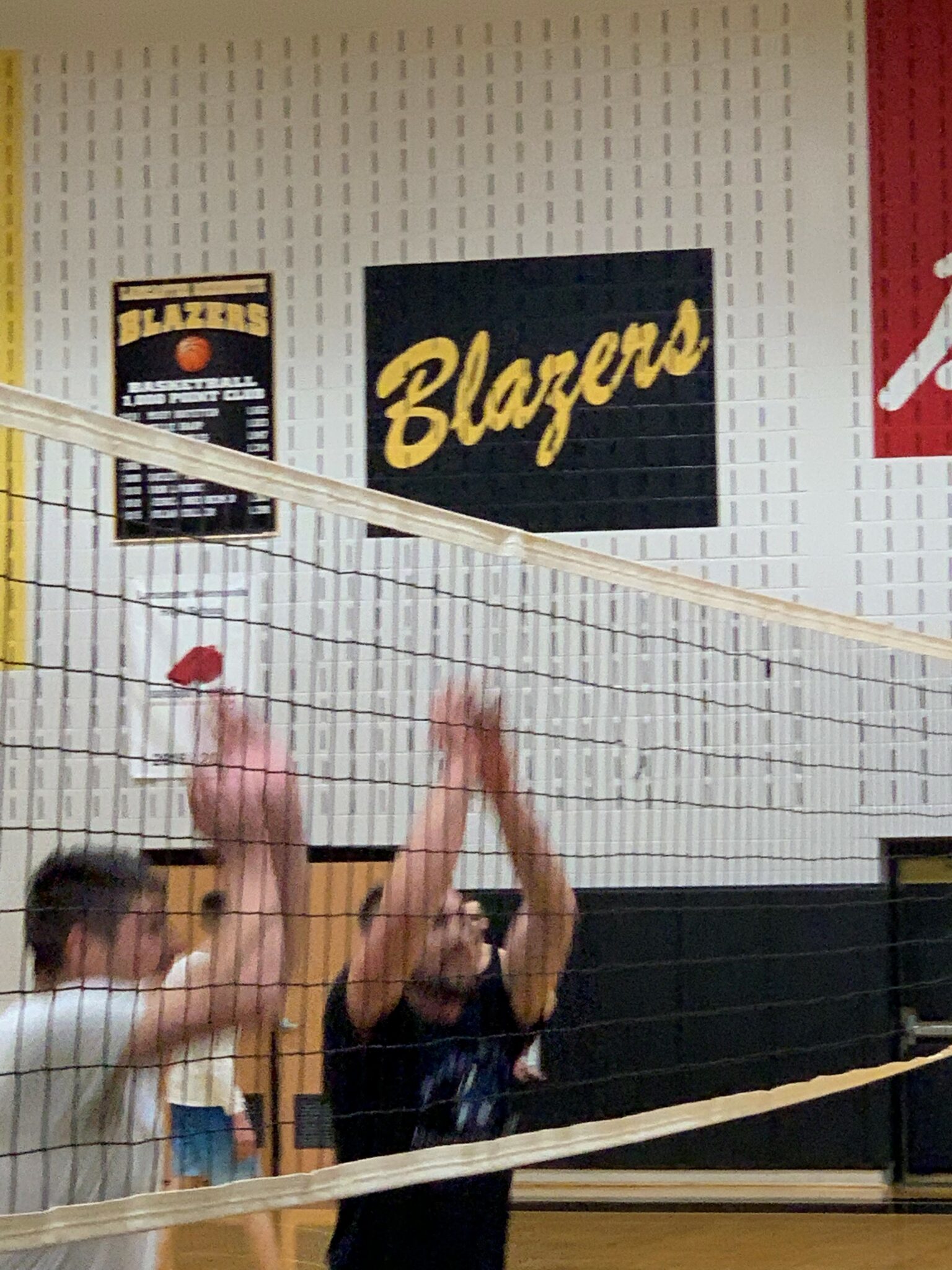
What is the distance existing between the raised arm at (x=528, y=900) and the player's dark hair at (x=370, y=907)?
11.1 inches

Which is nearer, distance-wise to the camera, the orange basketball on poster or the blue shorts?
the blue shorts

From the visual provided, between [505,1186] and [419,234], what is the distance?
724cm

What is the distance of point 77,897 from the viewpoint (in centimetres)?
302

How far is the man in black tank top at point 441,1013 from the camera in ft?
10.7

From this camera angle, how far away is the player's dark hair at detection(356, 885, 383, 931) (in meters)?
3.46

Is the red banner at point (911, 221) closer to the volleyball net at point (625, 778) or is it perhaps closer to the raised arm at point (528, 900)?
the volleyball net at point (625, 778)

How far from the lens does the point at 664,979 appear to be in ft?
30.6

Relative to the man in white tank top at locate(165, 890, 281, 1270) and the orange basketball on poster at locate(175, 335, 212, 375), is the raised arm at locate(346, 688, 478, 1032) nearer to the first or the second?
the man in white tank top at locate(165, 890, 281, 1270)

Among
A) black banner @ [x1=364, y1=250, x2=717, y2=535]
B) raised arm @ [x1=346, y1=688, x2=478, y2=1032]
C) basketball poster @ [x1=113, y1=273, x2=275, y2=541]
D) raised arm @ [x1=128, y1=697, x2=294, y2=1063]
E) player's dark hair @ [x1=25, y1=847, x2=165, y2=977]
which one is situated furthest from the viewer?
basketball poster @ [x1=113, y1=273, x2=275, y2=541]

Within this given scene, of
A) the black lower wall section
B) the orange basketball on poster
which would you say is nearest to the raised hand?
the black lower wall section

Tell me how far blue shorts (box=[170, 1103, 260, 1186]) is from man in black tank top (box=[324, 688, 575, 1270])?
2.68ft

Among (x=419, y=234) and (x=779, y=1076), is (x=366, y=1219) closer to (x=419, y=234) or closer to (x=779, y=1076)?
(x=779, y=1076)

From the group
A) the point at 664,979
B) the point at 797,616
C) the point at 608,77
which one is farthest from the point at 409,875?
the point at 608,77

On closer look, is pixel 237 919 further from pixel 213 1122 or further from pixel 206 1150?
pixel 213 1122
